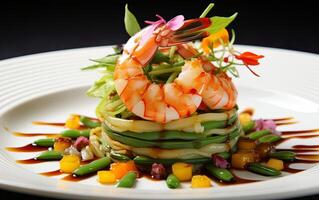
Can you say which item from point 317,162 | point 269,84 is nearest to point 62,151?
point 317,162

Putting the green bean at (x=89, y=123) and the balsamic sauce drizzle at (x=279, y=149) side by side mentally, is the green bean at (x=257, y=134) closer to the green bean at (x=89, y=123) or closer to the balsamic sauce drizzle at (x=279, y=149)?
the balsamic sauce drizzle at (x=279, y=149)

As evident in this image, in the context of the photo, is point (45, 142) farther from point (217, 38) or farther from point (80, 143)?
point (217, 38)

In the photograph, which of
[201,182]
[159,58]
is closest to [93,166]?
[201,182]

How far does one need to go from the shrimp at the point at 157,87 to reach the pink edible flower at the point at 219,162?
1.95ft

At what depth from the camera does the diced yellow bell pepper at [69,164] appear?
6.45m

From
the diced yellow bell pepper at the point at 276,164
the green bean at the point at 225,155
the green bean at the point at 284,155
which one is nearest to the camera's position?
the diced yellow bell pepper at the point at 276,164

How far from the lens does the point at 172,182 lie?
6023mm


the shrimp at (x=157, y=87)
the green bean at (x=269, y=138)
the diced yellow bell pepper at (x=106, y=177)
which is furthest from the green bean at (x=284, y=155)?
the diced yellow bell pepper at (x=106, y=177)

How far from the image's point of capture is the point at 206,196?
5.10 meters

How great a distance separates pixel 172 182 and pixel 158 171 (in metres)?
0.28

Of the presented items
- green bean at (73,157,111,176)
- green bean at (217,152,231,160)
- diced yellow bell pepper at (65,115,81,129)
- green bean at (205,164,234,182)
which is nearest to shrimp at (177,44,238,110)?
green bean at (217,152,231,160)

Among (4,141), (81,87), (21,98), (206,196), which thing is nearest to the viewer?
(206,196)

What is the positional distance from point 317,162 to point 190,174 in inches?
52.1

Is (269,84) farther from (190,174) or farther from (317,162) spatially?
(190,174)
